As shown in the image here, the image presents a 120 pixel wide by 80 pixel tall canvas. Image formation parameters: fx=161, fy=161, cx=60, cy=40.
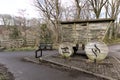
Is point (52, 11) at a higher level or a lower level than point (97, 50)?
higher

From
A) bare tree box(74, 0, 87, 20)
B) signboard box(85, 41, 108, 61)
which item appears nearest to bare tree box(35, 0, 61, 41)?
bare tree box(74, 0, 87, 20)

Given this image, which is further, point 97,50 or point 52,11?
point 52,11

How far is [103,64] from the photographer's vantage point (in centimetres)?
791

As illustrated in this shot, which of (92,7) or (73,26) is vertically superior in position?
(92,7)

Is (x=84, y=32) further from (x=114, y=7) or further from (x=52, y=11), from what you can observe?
(x=114, y=7)

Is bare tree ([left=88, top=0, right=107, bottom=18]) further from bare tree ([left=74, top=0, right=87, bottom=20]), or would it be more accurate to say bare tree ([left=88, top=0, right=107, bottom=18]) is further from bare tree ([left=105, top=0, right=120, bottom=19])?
bare tree ([left=105, top=0, right=120, bottom=19])

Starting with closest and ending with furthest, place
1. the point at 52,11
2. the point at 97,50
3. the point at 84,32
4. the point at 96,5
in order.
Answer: the point at 97,50
the point at 84,32
the point at 52,11
the point at 96,5

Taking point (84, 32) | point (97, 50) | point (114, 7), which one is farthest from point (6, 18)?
point (97, 50)

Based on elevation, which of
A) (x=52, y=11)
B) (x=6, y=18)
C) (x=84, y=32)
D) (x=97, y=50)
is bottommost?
(x=97, y=50)

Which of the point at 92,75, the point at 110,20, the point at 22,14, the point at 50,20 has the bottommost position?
the point at 92,75

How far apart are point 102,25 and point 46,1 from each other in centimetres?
1383

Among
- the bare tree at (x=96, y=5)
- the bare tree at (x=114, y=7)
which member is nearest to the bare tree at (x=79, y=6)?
the bare tree at (x=96, y=5)

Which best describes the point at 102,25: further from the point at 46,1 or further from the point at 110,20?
the point at 46,1

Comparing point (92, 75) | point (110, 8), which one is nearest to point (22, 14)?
point (110, 8)
